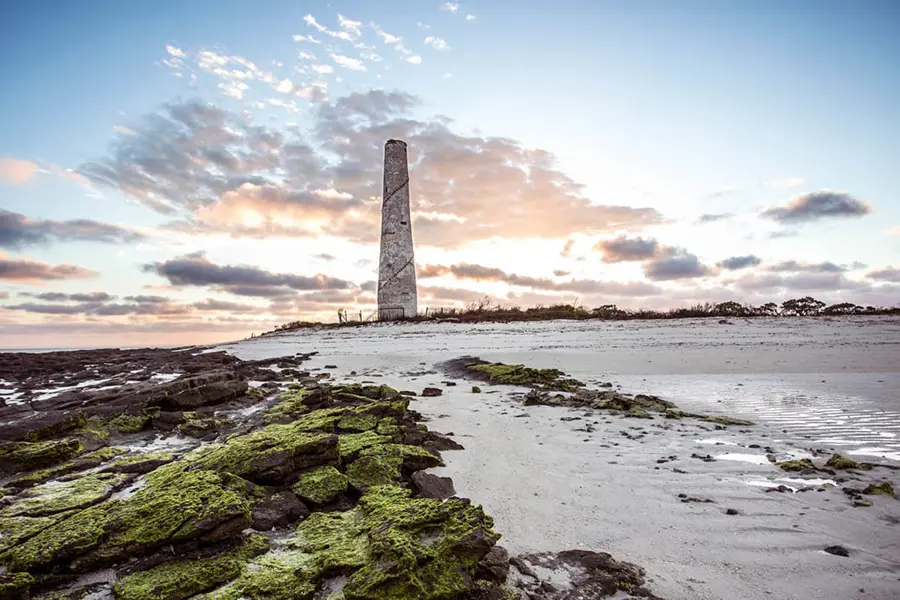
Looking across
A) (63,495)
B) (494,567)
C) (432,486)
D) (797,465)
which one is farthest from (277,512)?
(797,465)

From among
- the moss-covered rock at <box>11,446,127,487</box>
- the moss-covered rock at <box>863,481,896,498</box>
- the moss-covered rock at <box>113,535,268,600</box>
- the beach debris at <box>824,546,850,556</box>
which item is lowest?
the beach debris at <box>824,546,850,556</box>

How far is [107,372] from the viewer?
10.5 meters

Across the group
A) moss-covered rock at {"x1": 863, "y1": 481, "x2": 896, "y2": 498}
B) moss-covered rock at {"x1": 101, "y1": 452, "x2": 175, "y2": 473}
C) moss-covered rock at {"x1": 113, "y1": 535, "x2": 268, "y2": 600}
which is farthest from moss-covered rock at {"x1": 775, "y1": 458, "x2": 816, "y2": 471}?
moss-covered rock at {"x1": 101, "y1": 452, "x2": 175, "y2": 473}

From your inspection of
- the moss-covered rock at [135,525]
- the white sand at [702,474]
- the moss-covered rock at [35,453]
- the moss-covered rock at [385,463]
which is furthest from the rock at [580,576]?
the moss-covered rock at [35,453]

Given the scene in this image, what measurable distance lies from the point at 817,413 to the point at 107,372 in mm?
13280

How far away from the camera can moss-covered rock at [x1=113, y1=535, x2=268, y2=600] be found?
206cm

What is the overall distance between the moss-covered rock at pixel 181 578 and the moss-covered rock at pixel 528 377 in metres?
6.12

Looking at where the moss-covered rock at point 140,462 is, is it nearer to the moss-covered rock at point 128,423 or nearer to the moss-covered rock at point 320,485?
the moss-covered rock at point 128,423

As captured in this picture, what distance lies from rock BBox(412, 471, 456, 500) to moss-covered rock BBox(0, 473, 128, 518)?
2.06m

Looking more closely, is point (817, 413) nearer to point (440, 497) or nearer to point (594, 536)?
point (594, 536)

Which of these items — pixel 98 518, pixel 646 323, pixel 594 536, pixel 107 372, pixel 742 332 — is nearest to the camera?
pixel 98 518

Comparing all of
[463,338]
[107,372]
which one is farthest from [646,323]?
[107,372]

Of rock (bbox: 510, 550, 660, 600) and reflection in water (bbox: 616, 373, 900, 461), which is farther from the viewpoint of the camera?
reflection in water (bbox: 616, 373, 900, 461)

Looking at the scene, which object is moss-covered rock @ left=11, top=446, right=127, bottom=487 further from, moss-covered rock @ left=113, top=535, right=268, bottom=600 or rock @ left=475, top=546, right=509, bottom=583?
rock @ left=475, top=546, right=509, bottom=583
